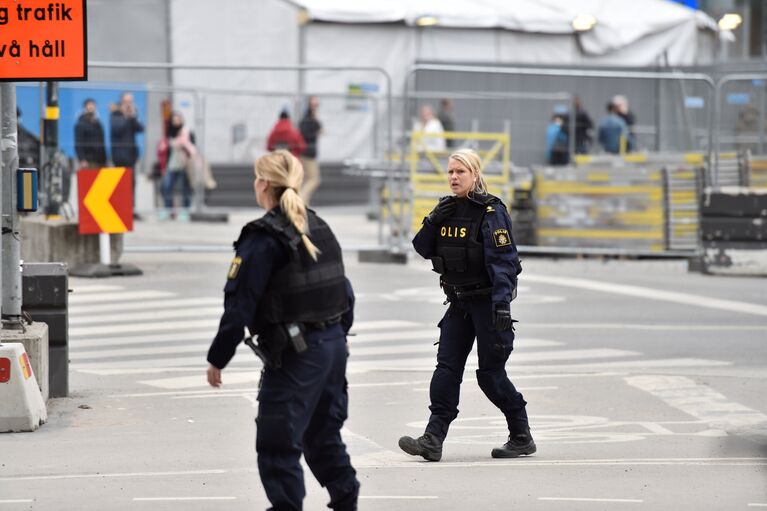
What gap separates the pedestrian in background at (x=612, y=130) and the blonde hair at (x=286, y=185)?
1869 cm

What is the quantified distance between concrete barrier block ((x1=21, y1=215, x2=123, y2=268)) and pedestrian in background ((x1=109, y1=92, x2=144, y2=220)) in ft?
13.5

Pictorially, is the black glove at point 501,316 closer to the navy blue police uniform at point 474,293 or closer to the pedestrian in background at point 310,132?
the navy blue police uniform at point 474,293

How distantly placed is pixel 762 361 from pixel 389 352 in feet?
9.76

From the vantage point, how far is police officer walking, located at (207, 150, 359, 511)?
19.0 ft

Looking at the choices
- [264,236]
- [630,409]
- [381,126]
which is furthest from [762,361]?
[381,126]

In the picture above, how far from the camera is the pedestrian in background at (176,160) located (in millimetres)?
23078

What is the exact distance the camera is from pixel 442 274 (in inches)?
320

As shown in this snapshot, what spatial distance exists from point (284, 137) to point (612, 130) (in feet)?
18.2

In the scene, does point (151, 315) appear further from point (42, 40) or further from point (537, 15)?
point (537, 15)

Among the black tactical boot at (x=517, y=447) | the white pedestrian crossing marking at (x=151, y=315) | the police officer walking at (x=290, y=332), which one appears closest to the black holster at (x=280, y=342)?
the police officer walking at (x=290, y=332)

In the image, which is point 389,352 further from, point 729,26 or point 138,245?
point 729,26

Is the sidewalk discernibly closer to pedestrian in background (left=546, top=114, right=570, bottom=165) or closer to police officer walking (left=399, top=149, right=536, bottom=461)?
pedestrian in background (left=546, top=114, right=570, bottom=165)

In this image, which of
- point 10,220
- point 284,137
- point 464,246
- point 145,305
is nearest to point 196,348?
point 145,305

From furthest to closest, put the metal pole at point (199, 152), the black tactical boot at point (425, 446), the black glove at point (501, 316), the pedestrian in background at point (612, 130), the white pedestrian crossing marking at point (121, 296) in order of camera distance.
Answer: the pedestrian in background at point (612, 130)
the metal pole at point (199, 152)
the white pedestrian crossing marking at point (121, 296)
the black tactical boot at point (425, 446)
the black glove at point (501, 316)
